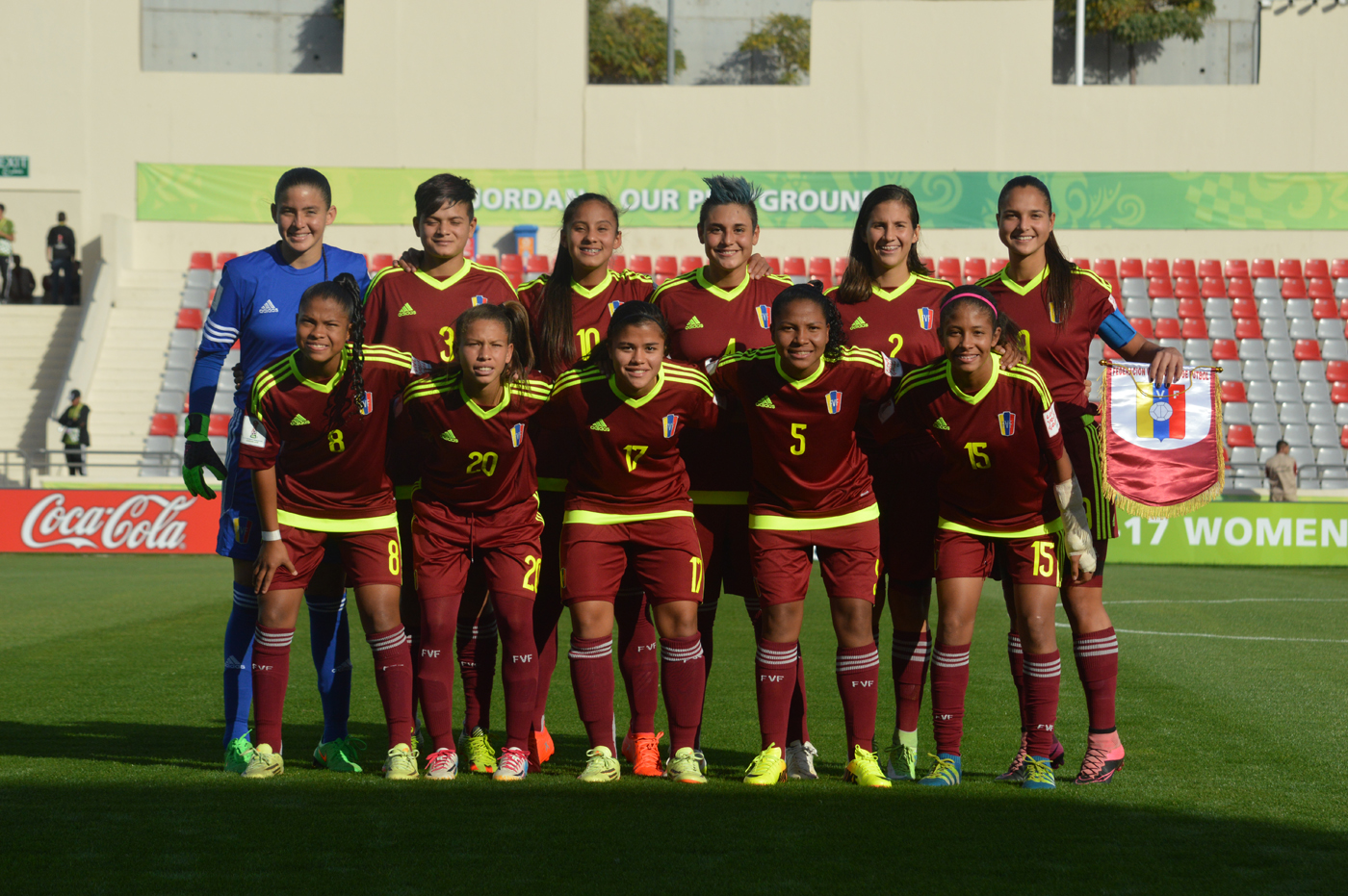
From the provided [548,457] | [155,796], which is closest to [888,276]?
[548,457]

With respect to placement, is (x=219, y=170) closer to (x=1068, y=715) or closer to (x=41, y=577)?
(x=41, y=577)

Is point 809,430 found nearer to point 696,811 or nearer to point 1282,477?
point 696,811

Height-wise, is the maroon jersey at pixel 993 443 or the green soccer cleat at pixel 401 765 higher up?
the maroon jersey at pixel 993 443

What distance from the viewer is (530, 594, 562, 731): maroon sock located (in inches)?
201

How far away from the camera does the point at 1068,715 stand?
5.99 meters

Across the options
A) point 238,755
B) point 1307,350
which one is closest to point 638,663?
point 238,755

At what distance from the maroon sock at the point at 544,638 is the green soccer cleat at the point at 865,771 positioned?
1.22 metres

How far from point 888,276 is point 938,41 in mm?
18303

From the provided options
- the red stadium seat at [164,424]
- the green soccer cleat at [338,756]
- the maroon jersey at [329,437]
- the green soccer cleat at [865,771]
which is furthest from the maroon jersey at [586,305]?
the red stadium seat at [164,424]

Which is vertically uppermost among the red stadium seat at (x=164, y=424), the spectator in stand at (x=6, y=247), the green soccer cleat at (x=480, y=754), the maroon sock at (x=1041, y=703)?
the spectator in stand at (x=6, y=247)

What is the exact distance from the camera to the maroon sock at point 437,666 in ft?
15.1

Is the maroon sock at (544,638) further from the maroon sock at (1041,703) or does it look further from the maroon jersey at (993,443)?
the maroon sock at (1041,703)

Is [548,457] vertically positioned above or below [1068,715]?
above

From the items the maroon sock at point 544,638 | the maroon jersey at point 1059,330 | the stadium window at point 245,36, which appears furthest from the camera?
the stadium window at point 245,36
